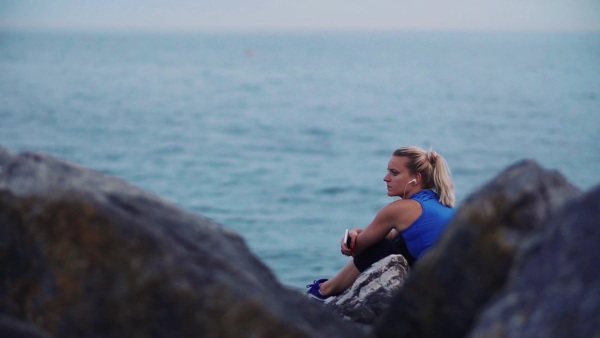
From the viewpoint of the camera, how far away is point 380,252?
727cm

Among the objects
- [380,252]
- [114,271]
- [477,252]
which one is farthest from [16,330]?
[380,252]

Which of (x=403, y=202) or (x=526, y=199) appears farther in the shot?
(x=403, y=202)

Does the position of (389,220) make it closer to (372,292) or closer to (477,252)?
(372,292)

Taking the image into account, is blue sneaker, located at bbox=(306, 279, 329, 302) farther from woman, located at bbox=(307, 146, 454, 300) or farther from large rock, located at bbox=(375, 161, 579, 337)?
large rock, located at bbox=(375, 161, 579, 337)

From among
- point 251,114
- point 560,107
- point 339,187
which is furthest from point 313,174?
point 560,107

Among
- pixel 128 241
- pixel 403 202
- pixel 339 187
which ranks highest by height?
pixel 128 241

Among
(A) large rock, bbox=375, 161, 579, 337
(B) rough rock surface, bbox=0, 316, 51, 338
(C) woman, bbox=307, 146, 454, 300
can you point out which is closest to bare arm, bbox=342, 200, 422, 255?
(C) woman, bbox=307, 146, 454, 300

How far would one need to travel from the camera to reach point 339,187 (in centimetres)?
3128

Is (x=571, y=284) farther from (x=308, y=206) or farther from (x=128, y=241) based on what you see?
(x=308, y=206)

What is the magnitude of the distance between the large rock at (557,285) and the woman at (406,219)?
11.6 feet

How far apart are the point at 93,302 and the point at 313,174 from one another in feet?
100

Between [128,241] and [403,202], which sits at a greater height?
[128,241]

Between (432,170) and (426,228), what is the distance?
0.70 m

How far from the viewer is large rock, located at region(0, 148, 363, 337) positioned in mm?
3502
